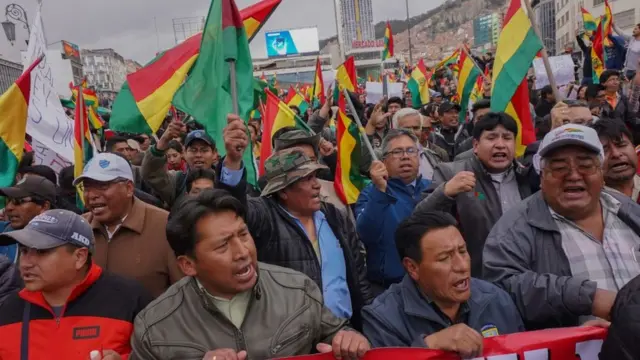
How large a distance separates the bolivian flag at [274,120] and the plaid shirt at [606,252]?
10.4 ft

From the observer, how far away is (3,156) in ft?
14.8

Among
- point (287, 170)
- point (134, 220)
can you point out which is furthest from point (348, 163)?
point (134, 220)

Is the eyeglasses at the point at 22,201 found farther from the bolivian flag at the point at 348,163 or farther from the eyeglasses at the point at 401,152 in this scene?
the eyeglasses at the point at 401,152

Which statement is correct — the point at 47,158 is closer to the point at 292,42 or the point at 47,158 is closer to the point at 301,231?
the point at 301,231

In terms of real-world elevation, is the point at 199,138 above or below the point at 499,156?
above

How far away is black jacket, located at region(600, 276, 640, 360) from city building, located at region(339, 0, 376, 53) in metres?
138

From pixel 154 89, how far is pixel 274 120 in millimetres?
1623

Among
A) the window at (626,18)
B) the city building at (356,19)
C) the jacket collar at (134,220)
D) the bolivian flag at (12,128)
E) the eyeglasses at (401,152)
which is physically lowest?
the jacket collar at (134,220)

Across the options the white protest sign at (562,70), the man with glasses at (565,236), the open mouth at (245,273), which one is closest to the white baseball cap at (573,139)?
the man with glasses at (565,236)

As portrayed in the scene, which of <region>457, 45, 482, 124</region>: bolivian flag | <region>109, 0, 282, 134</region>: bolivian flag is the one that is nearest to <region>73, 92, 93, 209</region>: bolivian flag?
<region>109, 0, 282, 134</region>: bolivian flag

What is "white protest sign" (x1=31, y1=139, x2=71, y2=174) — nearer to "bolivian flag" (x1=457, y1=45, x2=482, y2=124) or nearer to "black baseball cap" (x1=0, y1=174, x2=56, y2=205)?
"black baseball cap" (x1=0, y1=174, x2=56, y2=205)

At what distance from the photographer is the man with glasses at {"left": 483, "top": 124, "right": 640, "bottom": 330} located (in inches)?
93.8

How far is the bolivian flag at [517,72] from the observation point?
4574 mm

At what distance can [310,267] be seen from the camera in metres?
3.05
